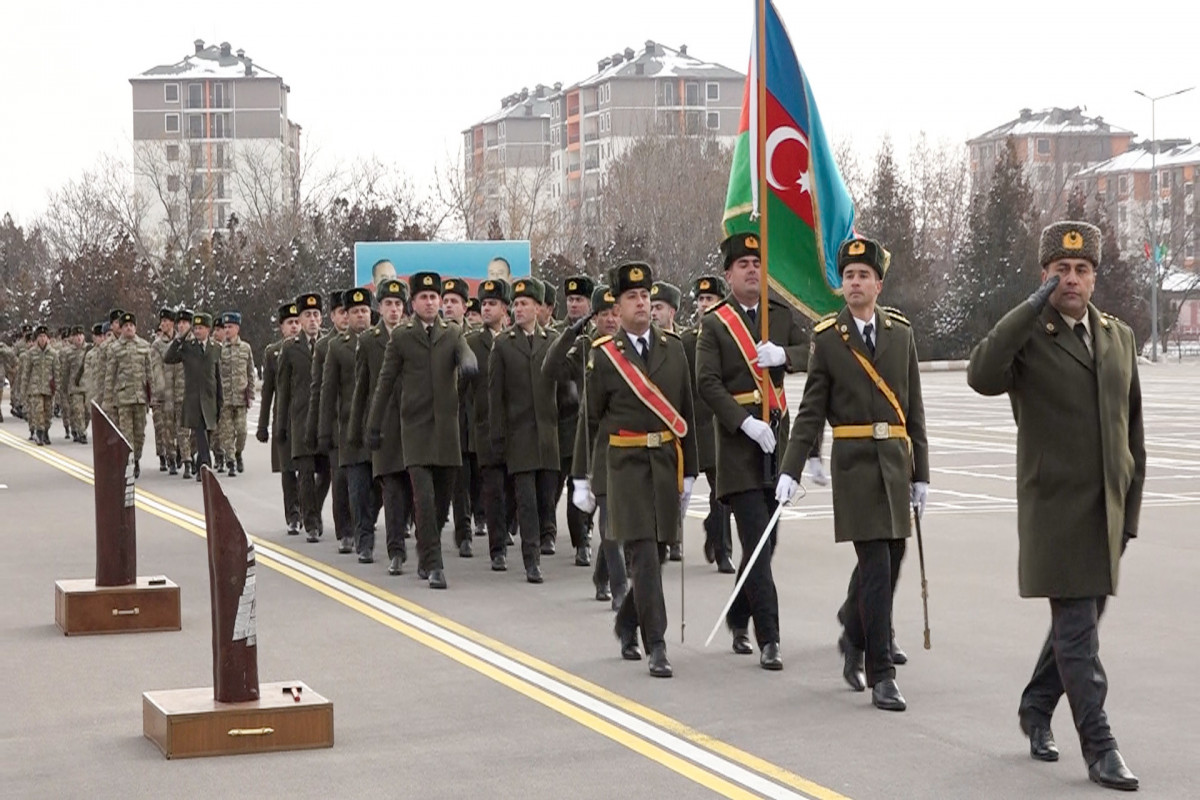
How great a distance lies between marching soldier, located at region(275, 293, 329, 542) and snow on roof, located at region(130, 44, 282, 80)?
14439 centimetres

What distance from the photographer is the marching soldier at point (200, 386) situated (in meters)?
25.1

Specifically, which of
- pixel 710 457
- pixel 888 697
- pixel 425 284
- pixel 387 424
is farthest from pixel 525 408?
pixel 888 697

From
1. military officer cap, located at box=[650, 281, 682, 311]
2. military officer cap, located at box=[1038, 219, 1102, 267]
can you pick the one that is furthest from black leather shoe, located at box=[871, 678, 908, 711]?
military officer cap, located at box=[650, 281, 682, 311]

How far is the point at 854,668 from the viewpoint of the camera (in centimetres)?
962

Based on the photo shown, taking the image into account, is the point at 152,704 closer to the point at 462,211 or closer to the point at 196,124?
the point at 462,211

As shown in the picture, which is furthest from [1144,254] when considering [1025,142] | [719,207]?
[1025,142]

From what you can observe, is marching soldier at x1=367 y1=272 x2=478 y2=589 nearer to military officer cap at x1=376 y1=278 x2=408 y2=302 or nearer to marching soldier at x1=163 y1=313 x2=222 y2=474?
military officer cap at x1=376 y1=278 x2=408 y2=302

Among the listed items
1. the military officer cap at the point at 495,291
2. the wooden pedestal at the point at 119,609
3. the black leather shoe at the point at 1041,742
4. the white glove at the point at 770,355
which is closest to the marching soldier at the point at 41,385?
the military officer cap at the point at 495,291

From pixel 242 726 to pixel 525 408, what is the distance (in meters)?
6.78

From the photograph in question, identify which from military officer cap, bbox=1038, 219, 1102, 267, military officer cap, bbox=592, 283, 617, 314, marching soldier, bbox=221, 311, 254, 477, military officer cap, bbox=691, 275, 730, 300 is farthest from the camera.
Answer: marching soldier, bbox=221, 311, 254, 477

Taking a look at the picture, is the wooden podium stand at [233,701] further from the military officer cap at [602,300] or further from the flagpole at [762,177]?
the military officer cap at [602,300]

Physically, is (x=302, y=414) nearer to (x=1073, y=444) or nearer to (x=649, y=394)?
(x=649, y=394)

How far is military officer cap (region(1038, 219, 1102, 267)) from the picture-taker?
24.9 ft

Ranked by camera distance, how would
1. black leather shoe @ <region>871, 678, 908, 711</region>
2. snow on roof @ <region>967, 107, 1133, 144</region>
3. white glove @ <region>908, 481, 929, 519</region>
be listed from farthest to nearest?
snow on roof @ <region>967, 107, 1133, 144</region> → white glove @ <region>908, 481, 929, 519</region> → black leather shoe @ <region>871, 678, 908, 711</region>
